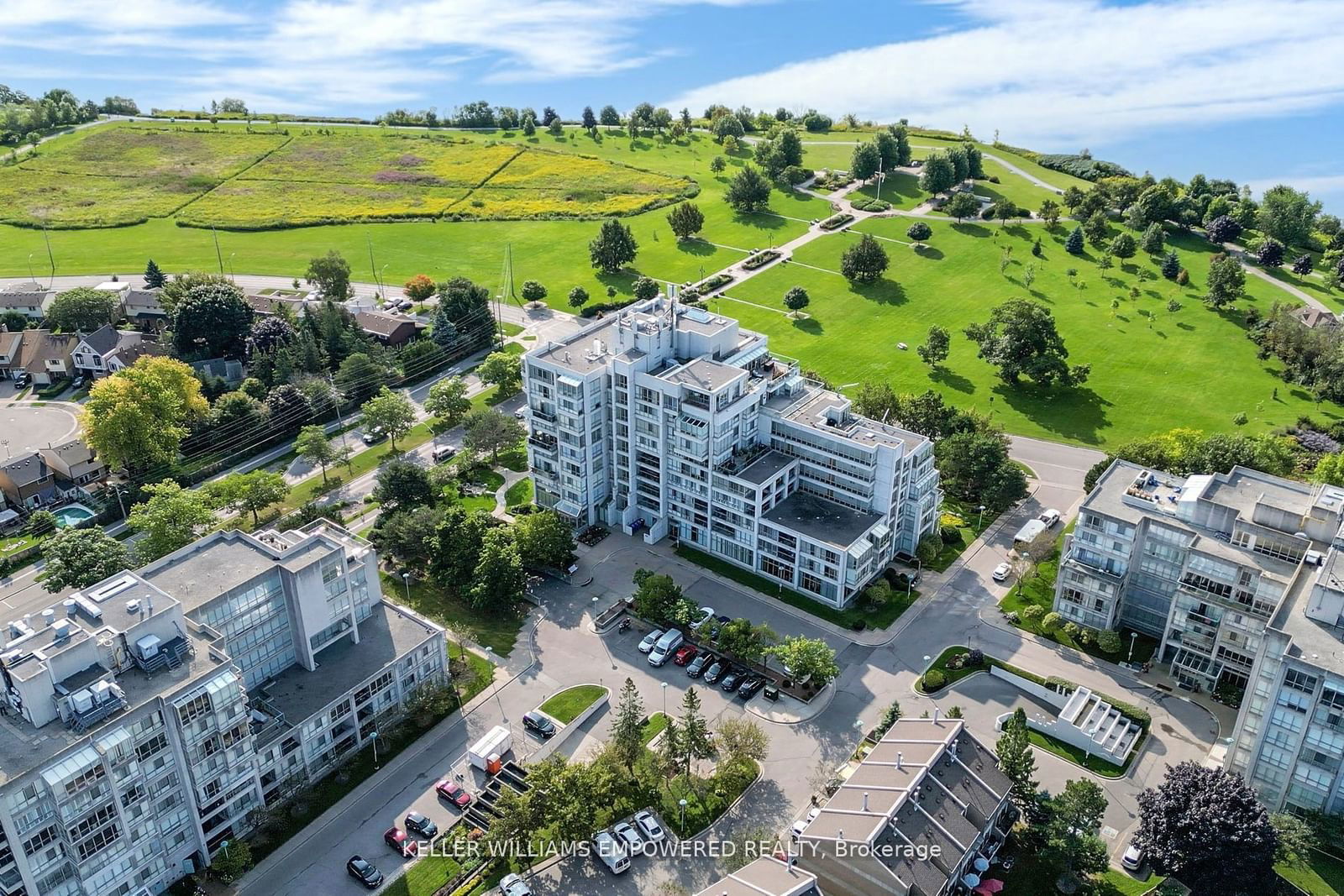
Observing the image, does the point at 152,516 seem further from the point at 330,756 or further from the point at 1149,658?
the point at 1149,658

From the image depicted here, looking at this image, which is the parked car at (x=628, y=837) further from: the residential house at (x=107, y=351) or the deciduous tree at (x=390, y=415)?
the residential house at (x=107, y=351)

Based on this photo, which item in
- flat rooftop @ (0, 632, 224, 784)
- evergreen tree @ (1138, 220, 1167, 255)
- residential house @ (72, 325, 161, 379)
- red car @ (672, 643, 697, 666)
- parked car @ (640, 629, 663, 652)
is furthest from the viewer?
evergreen tree @ (1138, 220, 1167, 255)

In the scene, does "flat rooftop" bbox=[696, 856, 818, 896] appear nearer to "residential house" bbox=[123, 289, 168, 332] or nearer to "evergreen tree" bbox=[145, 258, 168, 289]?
"residential house" bbox=[123, 289, 168, 332]

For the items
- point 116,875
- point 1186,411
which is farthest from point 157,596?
point 1186,411

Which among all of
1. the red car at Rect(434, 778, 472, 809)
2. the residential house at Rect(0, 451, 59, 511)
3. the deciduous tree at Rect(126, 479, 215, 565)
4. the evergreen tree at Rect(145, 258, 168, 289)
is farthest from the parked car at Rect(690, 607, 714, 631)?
the evergreen tree at Rect(145, 258, 168, 289)

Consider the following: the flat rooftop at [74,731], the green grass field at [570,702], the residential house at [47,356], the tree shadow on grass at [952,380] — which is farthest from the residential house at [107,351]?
the tree shadow on grass at [952,380]

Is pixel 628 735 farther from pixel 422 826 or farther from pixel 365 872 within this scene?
pixel 365 872

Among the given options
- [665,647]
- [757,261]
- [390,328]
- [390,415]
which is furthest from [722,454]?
[757,261]
